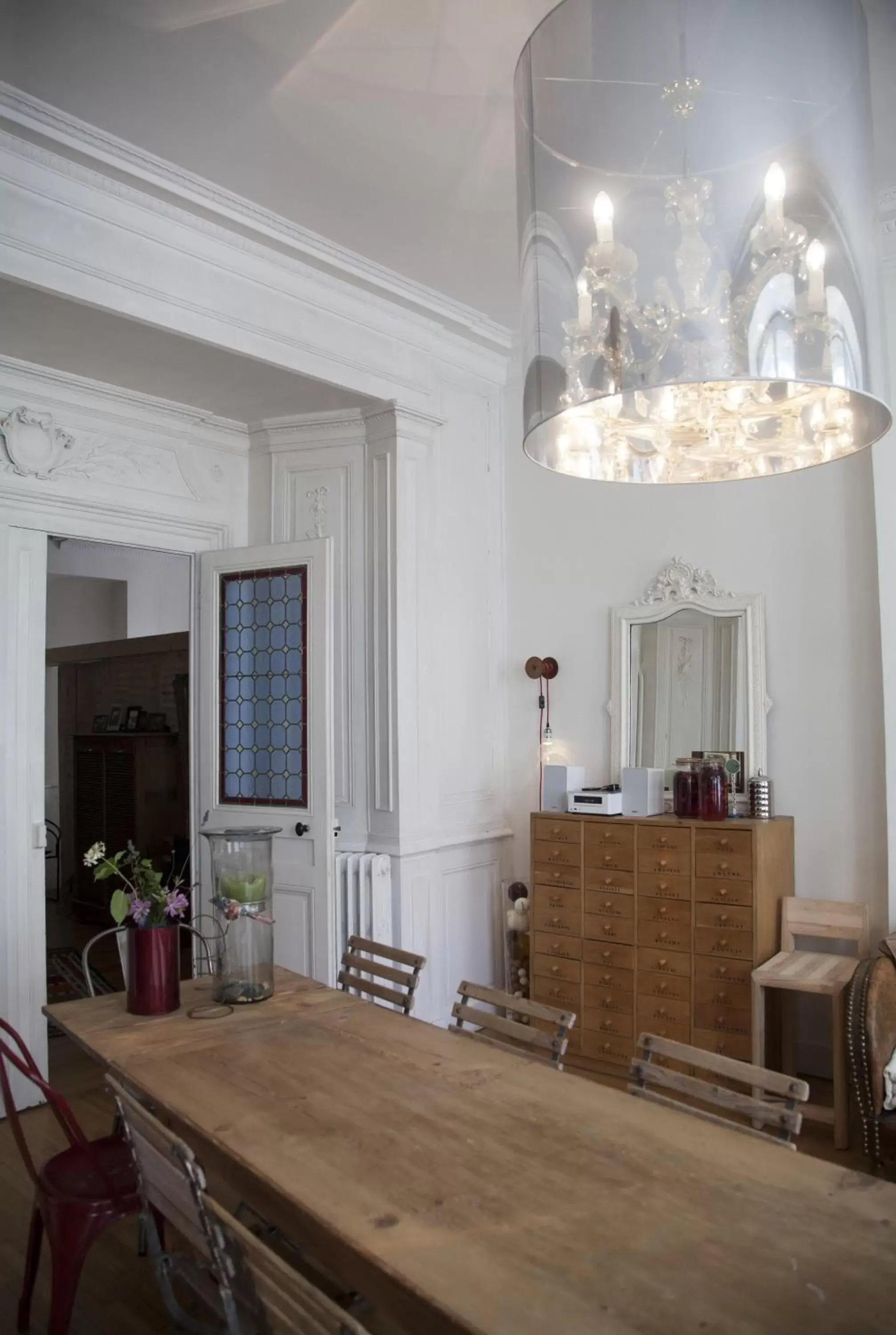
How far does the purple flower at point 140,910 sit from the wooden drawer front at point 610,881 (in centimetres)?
241

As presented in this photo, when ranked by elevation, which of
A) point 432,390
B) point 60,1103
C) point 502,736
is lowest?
point 60,1103

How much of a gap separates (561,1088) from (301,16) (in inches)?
125

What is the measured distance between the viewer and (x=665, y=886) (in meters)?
4.41

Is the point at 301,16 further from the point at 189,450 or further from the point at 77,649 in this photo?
Answer: the point at 77,649

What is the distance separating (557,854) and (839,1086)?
1.59 meters

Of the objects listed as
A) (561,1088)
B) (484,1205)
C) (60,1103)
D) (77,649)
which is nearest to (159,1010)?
(60,1103)

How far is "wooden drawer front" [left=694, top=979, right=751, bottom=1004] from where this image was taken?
412cm

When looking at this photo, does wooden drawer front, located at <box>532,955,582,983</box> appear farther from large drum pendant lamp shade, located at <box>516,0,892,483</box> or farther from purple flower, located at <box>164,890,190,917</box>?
large drum pendant lamp shade, located at <box>516,0,892,483</box>

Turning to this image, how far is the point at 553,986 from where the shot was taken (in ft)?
15.6

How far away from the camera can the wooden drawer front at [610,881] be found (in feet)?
14.9

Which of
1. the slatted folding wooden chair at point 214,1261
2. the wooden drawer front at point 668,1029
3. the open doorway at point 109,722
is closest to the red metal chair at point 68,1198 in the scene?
the slatted folding wooden chair at point 214,1261

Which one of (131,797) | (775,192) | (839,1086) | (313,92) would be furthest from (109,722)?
(775,192)

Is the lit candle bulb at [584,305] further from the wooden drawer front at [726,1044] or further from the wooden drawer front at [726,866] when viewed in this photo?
the wooden drawer front at [726,1044]

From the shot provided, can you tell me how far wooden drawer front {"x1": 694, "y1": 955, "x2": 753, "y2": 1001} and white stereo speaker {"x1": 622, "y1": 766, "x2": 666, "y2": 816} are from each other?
72 centimetres
